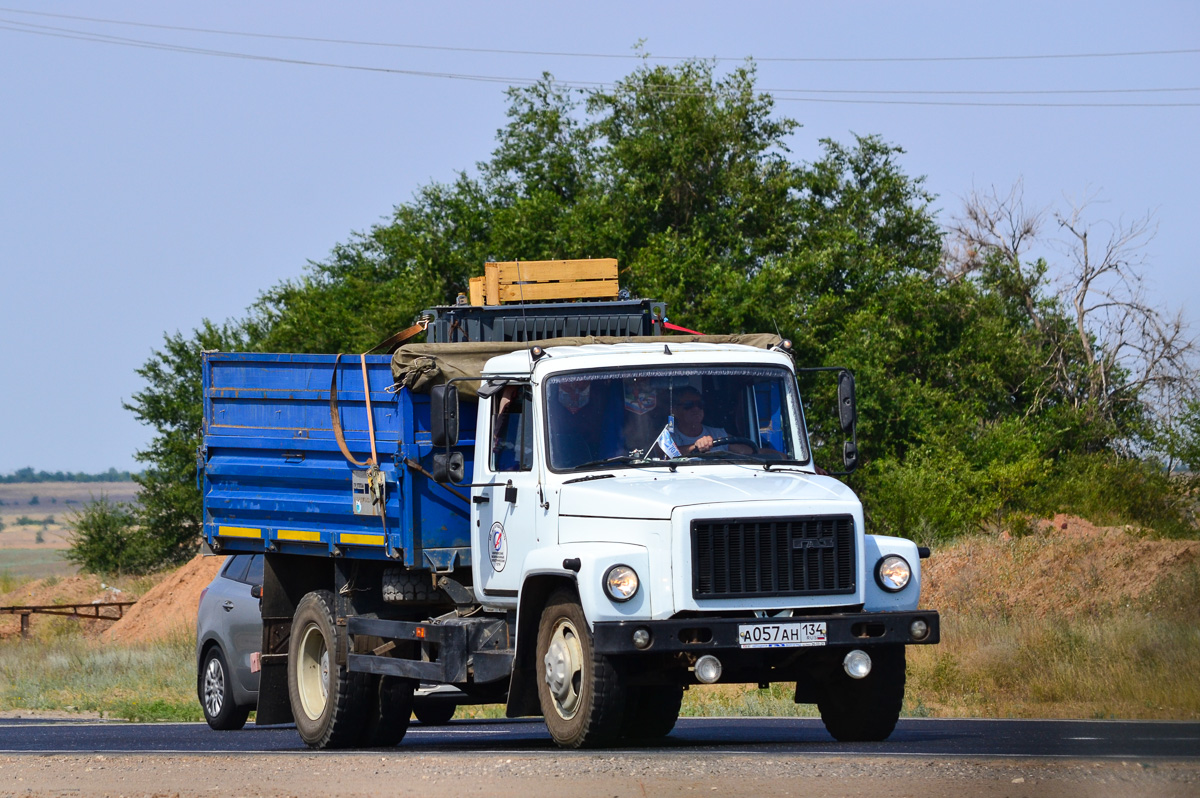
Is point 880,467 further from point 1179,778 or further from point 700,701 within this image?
point 1179,778

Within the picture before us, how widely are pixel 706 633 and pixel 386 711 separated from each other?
4.25 m

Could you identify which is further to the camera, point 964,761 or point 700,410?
point 700,410

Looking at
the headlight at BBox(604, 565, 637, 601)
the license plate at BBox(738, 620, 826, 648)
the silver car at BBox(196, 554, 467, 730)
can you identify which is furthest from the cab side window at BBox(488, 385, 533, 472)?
the silver car at BBox(196, 554, 467, 730)

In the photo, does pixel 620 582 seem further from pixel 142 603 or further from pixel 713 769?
pixel 142 603

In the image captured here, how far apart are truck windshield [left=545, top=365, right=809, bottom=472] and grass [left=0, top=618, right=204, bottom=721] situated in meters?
9.42

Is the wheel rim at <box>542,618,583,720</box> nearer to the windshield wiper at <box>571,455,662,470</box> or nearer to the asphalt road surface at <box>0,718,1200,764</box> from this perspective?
the asphalt road surface at <box>0,718,1200,764</box>

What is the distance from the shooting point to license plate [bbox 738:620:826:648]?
930 cm

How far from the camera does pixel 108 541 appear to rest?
2098 inches

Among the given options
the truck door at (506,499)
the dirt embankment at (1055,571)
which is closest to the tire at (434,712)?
the truck door at (506,499)

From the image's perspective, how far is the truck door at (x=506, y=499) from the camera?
10.6 m

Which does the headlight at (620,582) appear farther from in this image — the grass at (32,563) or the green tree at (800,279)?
the grass at (32,563)

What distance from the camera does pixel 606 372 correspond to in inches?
417

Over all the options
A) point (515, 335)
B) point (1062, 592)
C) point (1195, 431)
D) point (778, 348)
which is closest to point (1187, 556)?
point (1062, 592)

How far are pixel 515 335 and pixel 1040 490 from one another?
19814 mm
